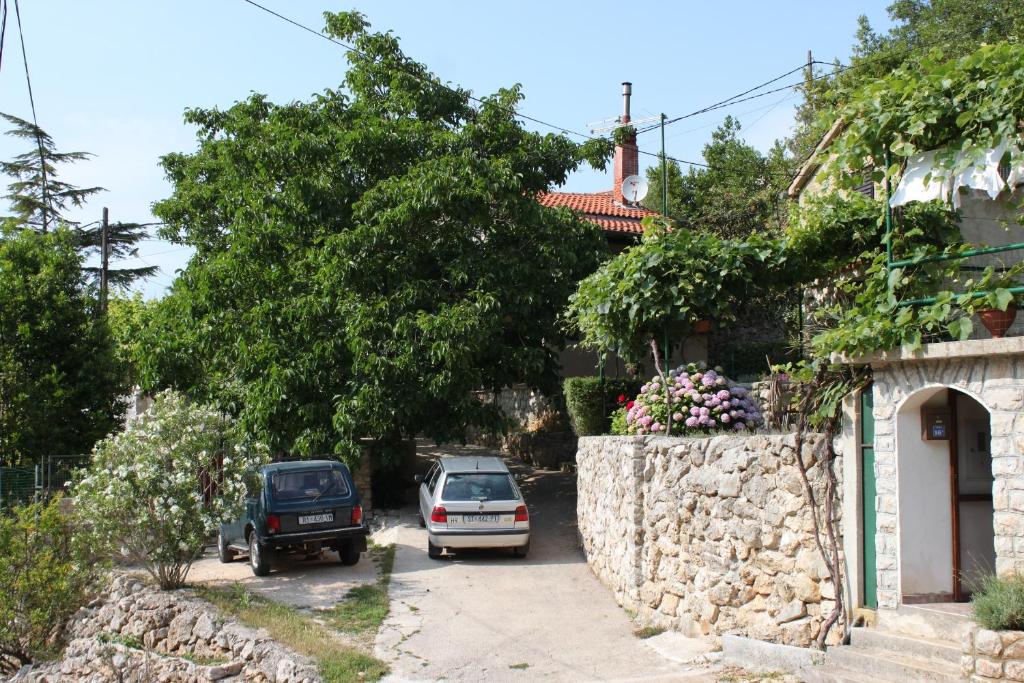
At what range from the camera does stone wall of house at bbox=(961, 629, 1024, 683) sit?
6.20m

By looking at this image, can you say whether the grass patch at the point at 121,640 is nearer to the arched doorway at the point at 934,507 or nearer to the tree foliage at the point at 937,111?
the arched doorway at the point at 934,507

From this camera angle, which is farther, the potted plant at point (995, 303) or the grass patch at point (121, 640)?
the grass patch at point (121, 640)

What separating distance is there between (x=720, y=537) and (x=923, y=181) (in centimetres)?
433

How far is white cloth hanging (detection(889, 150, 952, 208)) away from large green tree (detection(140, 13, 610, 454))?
25.5 ft

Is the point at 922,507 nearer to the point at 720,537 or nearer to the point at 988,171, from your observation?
the point at 720,537

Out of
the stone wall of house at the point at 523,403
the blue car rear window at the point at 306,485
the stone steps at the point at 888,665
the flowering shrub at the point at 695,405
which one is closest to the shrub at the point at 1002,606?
the stone steps at the point at 888,665

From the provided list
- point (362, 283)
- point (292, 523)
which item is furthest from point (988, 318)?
point (362, 283)

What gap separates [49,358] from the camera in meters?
19.3

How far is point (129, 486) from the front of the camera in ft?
38.7

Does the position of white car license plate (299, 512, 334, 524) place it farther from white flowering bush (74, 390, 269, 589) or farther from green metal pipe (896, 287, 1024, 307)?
green metal pipe (896, 287, 1024, 307)

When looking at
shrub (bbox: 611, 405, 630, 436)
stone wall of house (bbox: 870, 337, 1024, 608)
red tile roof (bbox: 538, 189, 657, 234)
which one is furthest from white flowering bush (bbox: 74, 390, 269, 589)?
red tile roof (bbox: 538, 189, 657, 234)

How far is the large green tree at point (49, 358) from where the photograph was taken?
18422 millimetres

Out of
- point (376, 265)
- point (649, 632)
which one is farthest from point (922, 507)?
point (376, 265)

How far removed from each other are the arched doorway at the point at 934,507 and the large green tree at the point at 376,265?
26.2 ft
